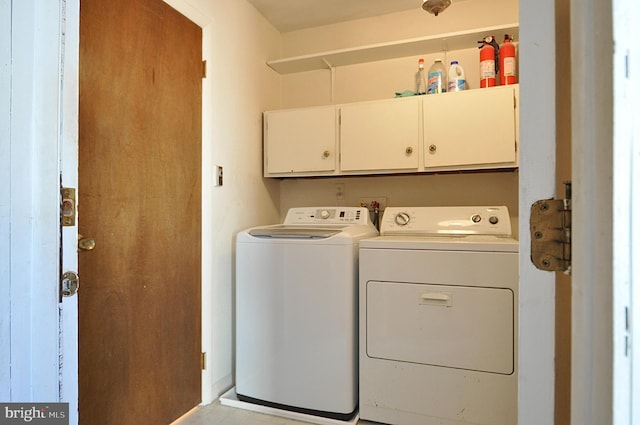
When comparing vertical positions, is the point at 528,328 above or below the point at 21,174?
below

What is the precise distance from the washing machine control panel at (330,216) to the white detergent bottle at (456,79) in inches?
35.8

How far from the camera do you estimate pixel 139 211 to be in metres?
1.50

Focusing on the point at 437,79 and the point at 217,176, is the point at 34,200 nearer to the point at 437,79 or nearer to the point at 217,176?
the point at 217,176

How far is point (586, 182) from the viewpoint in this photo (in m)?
0.38

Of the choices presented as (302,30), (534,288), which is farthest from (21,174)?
(302,30)

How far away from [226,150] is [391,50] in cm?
129

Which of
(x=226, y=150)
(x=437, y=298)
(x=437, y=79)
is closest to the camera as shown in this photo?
(x=437, y=298)

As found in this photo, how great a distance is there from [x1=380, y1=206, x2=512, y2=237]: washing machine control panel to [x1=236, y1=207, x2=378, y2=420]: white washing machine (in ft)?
0.90

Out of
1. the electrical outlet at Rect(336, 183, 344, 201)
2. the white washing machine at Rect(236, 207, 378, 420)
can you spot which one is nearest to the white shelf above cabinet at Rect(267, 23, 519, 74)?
the electrical outlet at Rect(336, 183, 344, 201)

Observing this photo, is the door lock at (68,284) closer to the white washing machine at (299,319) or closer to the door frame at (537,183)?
the door frame at (537,183)

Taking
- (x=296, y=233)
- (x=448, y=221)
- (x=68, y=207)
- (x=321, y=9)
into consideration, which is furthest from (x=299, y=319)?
(x=321, y=9)

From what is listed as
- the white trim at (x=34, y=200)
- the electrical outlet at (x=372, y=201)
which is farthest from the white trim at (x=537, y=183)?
the electrical outlet at (x=372, y=201)
